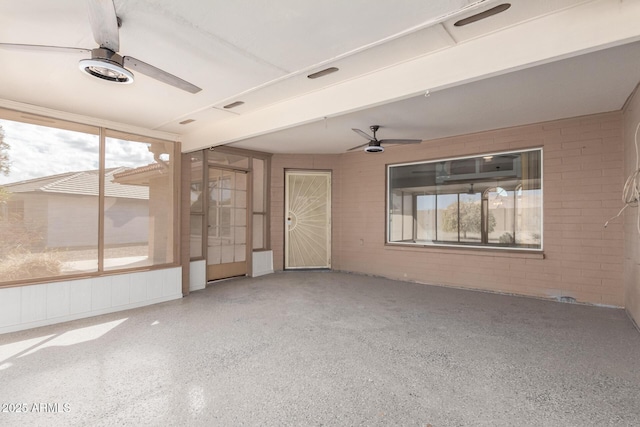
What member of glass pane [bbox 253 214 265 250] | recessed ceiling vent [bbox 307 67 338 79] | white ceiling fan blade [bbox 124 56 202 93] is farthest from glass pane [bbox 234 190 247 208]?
white ceiling fan blade [bbox 124 56 202 93]

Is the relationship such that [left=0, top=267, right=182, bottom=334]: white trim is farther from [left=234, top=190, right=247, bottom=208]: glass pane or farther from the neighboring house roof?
[left=234, top=190, right=247, bottom=208]: glass pane

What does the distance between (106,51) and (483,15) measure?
2548 mm

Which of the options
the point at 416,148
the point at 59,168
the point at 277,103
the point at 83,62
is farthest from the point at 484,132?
the point at 59,168

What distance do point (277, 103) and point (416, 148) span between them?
3276 mm

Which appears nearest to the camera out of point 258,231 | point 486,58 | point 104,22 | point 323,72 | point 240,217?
point 104,22

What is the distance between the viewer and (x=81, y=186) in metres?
3.97

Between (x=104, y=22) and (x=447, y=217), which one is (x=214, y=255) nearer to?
(x=447, y=217)

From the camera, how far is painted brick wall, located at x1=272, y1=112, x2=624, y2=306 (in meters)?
4.27

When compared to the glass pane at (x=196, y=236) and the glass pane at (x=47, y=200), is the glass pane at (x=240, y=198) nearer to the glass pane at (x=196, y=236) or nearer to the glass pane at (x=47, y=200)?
the glass pane at (x=196, y=236)

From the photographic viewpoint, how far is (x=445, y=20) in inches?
84.6

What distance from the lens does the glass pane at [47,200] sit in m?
3.47

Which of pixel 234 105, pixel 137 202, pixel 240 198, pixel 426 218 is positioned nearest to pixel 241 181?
pixel 240 198

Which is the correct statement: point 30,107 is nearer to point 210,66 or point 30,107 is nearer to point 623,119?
point 210,66

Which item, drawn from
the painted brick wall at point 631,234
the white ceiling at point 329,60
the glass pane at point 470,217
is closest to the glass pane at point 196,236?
the white ceiling at point 329,60
